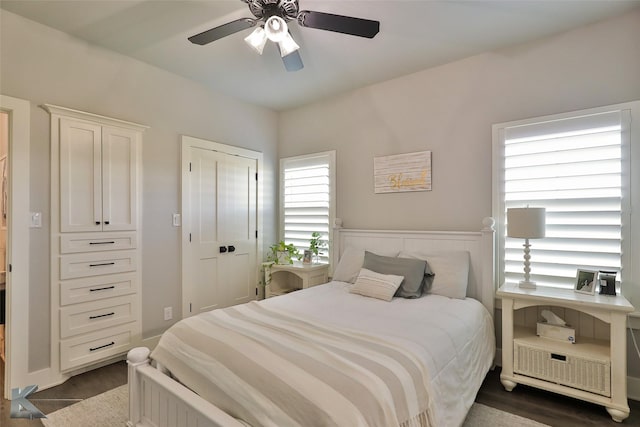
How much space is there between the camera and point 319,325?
1939mm

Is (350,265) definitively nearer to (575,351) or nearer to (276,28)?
(575,351)

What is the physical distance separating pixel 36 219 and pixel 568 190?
4140 millimetres

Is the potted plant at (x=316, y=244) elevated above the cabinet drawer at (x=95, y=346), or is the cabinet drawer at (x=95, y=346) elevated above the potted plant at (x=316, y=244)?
the potted plant at (x=316, y=244)

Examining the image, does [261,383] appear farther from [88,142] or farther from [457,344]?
[88,142]

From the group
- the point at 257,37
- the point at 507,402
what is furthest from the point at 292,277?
the point at 257,37

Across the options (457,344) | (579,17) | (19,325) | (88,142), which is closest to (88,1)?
(88,142)

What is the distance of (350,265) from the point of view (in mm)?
3287

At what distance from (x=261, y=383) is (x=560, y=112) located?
2.95 m

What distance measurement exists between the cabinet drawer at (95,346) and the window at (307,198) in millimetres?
2105

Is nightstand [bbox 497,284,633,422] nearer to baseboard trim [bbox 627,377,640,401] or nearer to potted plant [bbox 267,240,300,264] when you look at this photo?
baseboard trim [bbox 627,377,640,401]

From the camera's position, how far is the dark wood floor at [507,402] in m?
2.07

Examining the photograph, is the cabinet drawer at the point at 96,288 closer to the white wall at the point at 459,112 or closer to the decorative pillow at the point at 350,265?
the decorative pillow at the point at 350,265

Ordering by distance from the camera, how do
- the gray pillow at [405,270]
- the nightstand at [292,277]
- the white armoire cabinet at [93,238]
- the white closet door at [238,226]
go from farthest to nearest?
the white closet door at [238,226] < the nightstand at [292,277] < the gray pillow at [405,270] < the white armoire cabinet at [93,238]

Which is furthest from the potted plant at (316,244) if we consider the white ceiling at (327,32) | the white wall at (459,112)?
the white ceiling at (327,32)
